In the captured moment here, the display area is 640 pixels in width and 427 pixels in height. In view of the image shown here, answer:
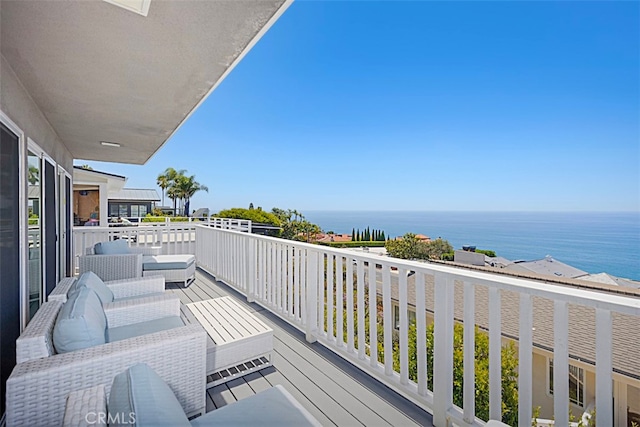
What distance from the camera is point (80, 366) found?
1.49m

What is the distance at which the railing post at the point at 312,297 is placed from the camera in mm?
3086

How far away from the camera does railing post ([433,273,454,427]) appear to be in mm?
1912

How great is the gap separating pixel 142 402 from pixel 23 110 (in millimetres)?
3209

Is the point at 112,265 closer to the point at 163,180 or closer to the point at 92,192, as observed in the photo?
the point at 92,192

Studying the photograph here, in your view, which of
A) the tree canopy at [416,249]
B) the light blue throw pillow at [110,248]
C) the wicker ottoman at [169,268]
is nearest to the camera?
the light blue throw pillow at [110,248]

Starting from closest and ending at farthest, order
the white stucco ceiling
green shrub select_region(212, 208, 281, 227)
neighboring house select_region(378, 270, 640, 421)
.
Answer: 1. neighboring house select_region(378, 270, 640, 421)
2. the white stucco ceiling
3. green shrub select_region(212, 208, 281, 227)

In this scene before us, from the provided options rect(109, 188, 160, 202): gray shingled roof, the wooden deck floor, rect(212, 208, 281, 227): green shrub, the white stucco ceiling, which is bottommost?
the wooden deck floor

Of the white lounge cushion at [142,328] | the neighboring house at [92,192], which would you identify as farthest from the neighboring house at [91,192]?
the white lounge cushion at [142,328]

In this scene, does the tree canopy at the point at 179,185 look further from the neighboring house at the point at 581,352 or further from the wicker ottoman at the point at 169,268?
the neighboring house at the point at 581,352

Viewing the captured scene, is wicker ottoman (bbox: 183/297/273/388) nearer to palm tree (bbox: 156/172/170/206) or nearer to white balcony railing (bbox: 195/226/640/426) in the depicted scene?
white balcony railing (bbox: 195/226/640/426)

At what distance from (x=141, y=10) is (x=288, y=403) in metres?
2.17

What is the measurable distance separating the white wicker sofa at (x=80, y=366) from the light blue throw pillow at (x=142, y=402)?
0.61 m

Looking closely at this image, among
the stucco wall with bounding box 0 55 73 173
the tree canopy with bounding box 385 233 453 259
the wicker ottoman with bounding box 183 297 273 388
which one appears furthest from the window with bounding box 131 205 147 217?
the wicker ottoman with bounding box 183 297 273 388

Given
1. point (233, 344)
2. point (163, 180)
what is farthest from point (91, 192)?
point (163, 180)
